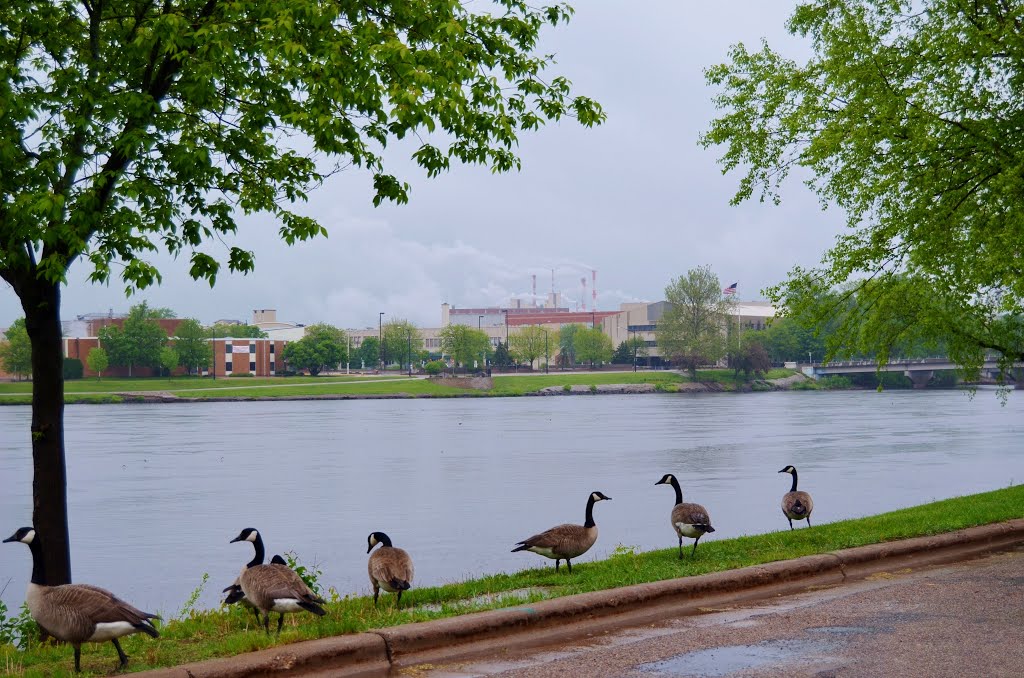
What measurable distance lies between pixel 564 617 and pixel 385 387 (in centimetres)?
13492

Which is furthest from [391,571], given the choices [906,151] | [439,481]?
[439,481]

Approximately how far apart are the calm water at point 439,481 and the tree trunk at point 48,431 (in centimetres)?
697

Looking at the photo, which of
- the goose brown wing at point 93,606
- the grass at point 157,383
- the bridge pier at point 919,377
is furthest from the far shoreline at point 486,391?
the goose brown wing at point 93,606

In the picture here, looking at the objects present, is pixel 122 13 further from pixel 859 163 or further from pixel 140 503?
pixel 140 503

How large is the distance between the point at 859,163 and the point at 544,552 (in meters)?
10.6

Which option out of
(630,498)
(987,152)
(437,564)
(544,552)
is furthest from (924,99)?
(630,498)

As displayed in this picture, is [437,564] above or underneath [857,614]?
underneath

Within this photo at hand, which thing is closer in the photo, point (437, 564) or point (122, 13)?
point (122, 13)

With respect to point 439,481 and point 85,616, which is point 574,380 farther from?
point 85,616

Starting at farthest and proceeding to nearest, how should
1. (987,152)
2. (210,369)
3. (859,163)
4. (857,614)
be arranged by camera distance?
1. (210,369)
2. (859,163)
3. (987,152)
4. (857,614)

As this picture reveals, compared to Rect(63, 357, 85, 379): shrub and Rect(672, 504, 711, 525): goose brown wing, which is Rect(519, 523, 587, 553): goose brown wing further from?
Rect(63, 357, 85, 379): shrub

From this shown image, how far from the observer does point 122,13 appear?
10.9 meters

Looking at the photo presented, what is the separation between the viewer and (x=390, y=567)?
10.3 meters

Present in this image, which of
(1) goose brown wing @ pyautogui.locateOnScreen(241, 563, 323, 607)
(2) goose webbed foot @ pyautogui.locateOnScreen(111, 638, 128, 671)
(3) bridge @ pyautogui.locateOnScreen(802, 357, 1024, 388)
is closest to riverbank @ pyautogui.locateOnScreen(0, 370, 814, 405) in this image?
(3) bridge @ pyautogui.locateOnScreen(802, 357, 1024, 388)
